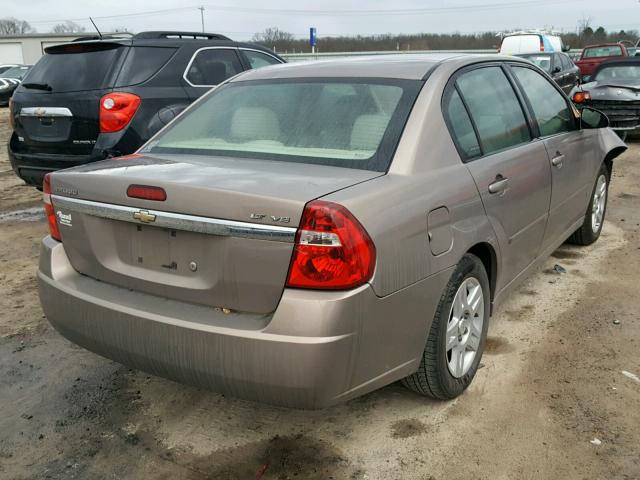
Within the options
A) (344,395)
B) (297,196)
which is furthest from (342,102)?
(344,395)

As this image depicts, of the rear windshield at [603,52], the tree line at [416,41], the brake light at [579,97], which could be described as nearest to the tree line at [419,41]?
the tree line at [416,41]

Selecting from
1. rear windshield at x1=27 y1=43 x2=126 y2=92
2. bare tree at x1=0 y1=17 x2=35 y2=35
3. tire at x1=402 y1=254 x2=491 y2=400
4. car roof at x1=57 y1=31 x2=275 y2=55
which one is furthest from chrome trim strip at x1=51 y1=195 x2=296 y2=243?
bare tree at x1=0 y1=17 x2=35 y2=35

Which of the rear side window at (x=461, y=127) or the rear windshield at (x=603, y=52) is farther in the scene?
the rear windshield at (x=603, y=52)

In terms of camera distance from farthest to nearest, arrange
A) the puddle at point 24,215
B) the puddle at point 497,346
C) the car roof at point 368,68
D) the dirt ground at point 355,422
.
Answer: the puddle at point 24,215
the puddle at point 497,346
the car roof at point 368,68
the dirt ground at point 355,422

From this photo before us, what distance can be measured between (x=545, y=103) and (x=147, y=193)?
2979 millimetres

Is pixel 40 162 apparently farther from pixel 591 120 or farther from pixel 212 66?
pixel 591 120

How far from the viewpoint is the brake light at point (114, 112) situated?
549 cm

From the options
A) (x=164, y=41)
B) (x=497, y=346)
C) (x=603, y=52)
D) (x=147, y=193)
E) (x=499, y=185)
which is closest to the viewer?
(x=147, y=193)

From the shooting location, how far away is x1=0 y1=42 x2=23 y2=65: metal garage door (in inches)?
2124

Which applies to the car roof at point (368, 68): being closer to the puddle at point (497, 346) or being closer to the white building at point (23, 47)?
the puddle at point (497, 346)

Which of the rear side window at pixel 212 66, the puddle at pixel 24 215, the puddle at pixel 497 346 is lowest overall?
the puddle at pixel 24 215

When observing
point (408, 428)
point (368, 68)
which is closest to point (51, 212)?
point (368, 68)

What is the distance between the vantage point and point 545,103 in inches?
169

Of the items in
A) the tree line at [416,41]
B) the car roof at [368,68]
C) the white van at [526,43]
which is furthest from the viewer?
the tree line at [416,41]
